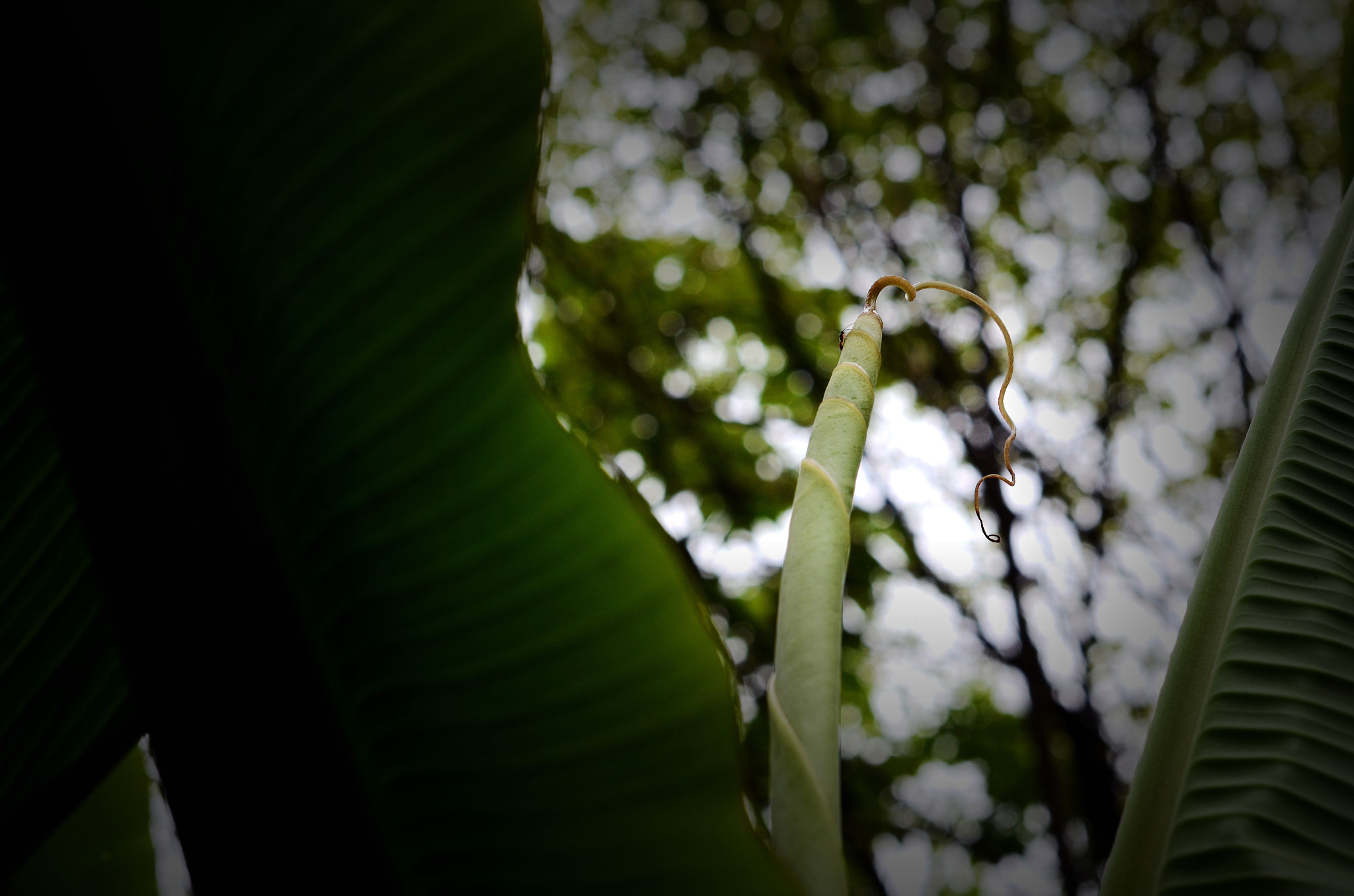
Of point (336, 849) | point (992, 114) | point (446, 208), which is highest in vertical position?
point (992, 114)

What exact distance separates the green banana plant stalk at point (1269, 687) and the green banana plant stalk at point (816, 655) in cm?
25

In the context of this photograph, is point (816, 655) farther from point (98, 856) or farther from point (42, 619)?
point (98, 856)

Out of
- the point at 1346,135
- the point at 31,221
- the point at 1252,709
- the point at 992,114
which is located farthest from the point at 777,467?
the point at 31,221

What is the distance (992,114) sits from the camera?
10.7ft

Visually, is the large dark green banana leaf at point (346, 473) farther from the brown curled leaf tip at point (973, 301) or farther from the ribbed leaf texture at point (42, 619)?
the brown curled leaf tip at point (973, 301)

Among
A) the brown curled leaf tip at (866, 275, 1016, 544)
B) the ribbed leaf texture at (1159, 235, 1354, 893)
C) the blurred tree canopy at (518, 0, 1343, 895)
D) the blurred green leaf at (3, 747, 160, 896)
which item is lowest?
the ribbed leaf texture at (1159, 235, 1354, 893)

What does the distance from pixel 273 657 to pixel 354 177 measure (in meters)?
0.25

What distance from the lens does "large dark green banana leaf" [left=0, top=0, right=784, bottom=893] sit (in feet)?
1.21

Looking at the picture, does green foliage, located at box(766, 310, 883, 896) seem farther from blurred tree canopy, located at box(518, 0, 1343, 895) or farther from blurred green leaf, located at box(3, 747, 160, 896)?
blurred tree canopy, located at box(518, 0, 1343, 895)

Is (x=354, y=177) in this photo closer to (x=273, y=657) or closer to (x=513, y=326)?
(x=513, y=326)

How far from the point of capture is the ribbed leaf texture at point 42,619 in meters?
0.46

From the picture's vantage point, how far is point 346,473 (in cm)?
40

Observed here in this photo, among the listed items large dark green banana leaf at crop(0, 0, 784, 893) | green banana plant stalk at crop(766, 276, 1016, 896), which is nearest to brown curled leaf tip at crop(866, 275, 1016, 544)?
green banana plant stalk at crop(766, 276, 1016, 896)

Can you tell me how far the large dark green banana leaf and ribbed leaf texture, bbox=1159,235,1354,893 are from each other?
30 cm
